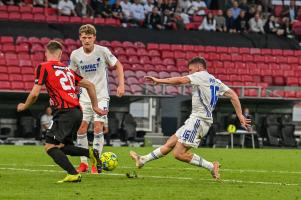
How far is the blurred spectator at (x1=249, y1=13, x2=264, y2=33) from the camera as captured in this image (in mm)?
41688

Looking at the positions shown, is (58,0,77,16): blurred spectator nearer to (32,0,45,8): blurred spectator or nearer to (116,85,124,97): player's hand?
(32,0,45,8): blurred spectator

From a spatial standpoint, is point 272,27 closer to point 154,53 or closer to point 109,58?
point 154,53

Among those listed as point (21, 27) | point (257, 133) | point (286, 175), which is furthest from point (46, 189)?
point (21, 27)

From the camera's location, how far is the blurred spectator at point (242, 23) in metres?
41.2

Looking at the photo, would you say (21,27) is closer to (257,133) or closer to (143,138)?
(143,138)

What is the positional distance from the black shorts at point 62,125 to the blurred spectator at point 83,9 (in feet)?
83.1

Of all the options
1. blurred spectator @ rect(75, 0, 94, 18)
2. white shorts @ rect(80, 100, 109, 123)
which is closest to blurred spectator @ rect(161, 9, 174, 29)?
blurred spectator @ rect(75, 0, 94, 18)

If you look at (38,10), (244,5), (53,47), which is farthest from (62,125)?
(244,5)

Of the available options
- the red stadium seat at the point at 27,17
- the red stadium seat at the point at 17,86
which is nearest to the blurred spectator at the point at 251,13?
the red stadium seat at the point at 27,17

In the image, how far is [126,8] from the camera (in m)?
39.4

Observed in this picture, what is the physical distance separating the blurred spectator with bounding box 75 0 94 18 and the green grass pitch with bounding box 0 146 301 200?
64.4 feet

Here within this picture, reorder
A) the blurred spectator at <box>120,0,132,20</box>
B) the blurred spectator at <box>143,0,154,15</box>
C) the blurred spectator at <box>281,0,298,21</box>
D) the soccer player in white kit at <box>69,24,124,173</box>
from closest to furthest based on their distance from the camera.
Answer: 1. the soccer player in white kit at <box>69,24,124,173</box>
2. the blurred spectator at <box>120,0,132,20</box>
3. the blurred spectator at <box>143,0,154,15</box>
4. the blurred spectator at <box>281,0,298,21</box>

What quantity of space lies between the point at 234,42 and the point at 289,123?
6675 millimetres

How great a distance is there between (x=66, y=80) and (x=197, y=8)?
28.7m
